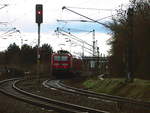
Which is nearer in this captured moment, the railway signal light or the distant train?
the railway signal light

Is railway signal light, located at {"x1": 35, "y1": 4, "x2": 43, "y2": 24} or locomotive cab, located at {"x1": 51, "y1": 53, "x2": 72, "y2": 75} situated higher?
railway signal light, located at {"x1": 35, "y1": 4, "x2": 43, "y2": 24}

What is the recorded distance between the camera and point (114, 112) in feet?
56.1

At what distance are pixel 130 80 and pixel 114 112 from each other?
15018 millimetres

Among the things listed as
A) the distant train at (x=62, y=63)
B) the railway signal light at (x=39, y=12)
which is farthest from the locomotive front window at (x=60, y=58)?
the railway signal light at (x=39, y=12)

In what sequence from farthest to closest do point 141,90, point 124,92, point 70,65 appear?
1. point 70,65
2. point 124,92
3. point 141,90

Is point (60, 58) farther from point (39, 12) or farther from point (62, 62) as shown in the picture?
point (39, 12)

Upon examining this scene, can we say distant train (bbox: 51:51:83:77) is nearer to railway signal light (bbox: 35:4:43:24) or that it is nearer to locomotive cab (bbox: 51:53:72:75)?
locomotive cab (bbox: 51:53:72:75)

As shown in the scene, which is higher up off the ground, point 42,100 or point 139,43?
point 139,43

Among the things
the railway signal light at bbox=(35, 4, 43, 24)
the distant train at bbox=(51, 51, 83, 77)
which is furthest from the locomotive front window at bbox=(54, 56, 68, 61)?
the railway signal light at bbox=(35, 4, 43, 24)

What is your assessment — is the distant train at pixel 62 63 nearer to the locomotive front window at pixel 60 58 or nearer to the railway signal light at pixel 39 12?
the locomotive front window at pixel 60 58

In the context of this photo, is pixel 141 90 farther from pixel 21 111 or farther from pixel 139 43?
pixel 139 43

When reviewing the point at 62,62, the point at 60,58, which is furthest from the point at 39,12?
the point at 62,62

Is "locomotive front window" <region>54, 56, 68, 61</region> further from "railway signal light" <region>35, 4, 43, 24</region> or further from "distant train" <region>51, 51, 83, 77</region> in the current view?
"railway signal light" <region>35, 4, 43, 24</region>

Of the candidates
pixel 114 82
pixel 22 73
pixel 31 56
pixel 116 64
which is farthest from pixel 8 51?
pixel 114 82
